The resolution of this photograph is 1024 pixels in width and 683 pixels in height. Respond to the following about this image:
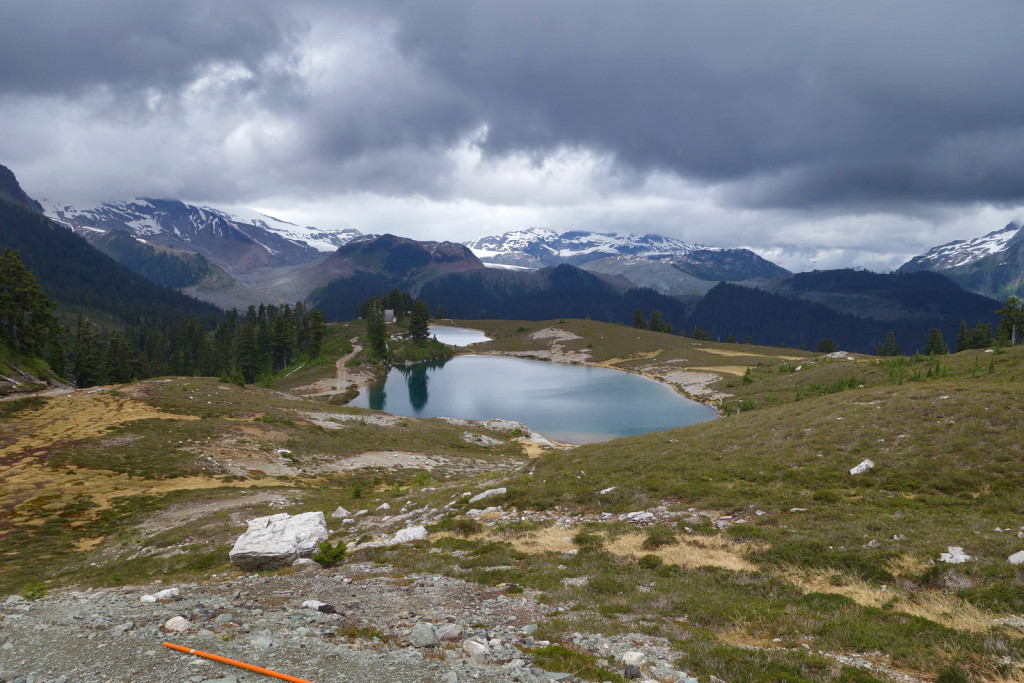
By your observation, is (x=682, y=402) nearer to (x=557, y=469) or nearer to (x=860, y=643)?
(x=557, y=469)

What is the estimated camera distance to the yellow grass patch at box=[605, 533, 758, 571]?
533 inches

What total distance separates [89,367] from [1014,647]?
425ft

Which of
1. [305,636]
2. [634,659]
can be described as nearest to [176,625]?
[305,636]

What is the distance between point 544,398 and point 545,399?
1.01m

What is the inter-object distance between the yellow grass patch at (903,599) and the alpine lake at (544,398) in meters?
54.3

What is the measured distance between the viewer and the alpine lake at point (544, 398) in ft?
246

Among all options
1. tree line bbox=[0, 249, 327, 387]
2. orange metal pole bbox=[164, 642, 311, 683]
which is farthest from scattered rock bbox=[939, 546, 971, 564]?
tree line bbox=[0, 249, 327, 387]

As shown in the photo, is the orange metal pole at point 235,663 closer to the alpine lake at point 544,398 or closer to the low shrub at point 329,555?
the low shrub at point 329,555

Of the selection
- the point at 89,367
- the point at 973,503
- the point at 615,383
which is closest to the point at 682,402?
the point at 615,383

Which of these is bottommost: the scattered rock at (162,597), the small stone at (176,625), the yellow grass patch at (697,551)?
the scattered rock at (162,597)

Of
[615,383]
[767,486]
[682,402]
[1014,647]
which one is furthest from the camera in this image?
[615,383]

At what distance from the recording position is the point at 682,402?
89.3m

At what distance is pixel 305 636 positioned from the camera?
31.6 ft

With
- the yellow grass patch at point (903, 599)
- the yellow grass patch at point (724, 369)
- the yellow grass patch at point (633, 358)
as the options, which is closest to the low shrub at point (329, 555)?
the yellow grass patch at point (903, 599)
